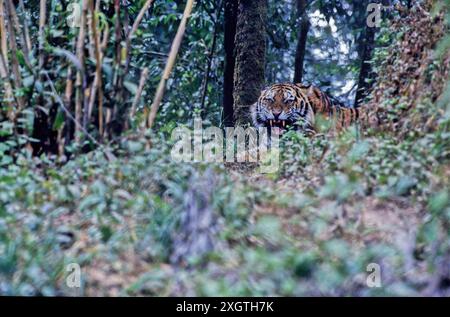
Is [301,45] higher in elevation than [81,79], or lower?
higher

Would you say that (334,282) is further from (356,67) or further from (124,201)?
(356,67)

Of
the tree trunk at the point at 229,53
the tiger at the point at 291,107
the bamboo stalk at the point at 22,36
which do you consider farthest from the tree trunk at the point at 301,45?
the bamboo stalk at the point at 22,36

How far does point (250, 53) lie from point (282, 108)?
85 cm

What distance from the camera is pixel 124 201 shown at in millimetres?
4168

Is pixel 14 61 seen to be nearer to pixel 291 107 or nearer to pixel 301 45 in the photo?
pixel 291 107

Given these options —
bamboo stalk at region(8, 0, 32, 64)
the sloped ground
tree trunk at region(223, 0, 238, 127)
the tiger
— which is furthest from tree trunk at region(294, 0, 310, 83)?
bamboo stalk at region(8, 0, 32, 64)

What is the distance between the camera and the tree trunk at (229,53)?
838 centimetres

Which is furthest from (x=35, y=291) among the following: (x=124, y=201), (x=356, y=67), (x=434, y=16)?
(x=356, y=67)

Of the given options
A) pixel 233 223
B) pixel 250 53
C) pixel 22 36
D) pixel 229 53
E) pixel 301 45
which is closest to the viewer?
pixel 233 223

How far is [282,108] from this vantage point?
289 inches

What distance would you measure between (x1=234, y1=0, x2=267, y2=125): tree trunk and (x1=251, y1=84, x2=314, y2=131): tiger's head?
415 millimetres

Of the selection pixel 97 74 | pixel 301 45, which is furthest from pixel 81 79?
pixel 301 45

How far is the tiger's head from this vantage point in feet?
24.0

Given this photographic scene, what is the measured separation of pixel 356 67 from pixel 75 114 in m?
5.42
